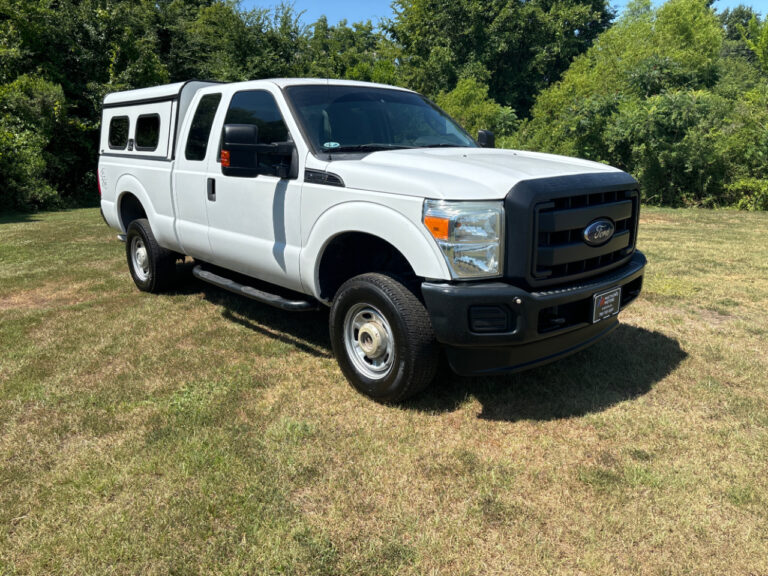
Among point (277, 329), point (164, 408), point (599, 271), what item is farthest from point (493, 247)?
point (277, 329)

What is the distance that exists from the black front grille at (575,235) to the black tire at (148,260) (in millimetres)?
4328

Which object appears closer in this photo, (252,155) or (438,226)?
(438,226)

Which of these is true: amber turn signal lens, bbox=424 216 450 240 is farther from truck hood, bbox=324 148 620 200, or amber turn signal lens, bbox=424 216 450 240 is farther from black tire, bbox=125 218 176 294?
black tire, bbox=125 218 176 294

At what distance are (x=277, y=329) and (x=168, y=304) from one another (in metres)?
1.57

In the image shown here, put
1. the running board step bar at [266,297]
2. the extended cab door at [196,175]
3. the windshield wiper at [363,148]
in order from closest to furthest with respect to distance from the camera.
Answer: the windshield wiper at [363,148], the running board step bar at [266,297], the extended cab door at [196,175]

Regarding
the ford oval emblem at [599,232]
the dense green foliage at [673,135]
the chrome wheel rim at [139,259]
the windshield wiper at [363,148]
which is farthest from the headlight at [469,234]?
the dense green foliage at [673,135]

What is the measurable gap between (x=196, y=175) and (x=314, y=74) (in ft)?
73.3

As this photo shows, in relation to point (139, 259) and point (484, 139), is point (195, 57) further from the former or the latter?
point (484, 139)

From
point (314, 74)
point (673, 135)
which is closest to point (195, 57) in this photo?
point (314, 74)

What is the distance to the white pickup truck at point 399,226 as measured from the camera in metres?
3.09

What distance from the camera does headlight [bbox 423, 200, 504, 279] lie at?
305cm

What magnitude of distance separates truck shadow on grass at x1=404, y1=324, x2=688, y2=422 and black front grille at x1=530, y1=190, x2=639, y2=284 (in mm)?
847

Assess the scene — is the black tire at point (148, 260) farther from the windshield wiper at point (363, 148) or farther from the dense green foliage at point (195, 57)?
the dense green foliage at point (195, 57)

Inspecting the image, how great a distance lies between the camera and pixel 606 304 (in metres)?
3.49
